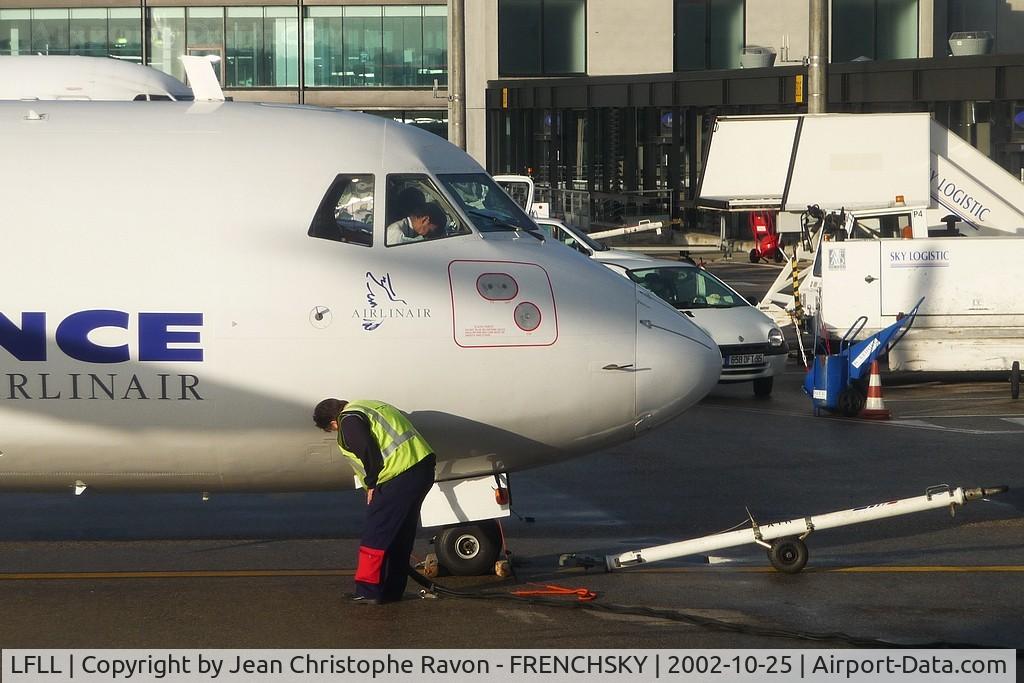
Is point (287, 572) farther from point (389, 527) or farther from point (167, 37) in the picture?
point (167, 37)

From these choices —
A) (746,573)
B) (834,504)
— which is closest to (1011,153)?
(834,504)

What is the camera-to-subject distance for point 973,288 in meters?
20.3

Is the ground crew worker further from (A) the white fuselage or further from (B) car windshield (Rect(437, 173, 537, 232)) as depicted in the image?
(B) car windshield (Rect(437, 173, 537, 232))

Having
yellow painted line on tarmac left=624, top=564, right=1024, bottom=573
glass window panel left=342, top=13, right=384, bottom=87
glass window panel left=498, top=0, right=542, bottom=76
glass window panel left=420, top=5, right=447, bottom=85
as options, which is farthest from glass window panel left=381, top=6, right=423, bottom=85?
yellow painted line on tarmac left=624, top=564, right=1024, bottom=573

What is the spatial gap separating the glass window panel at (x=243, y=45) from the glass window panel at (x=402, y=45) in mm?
5434

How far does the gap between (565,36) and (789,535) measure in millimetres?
49871

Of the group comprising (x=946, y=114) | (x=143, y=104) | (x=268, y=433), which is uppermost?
(x=946, y=114)

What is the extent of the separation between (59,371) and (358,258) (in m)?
Answer: 2.09

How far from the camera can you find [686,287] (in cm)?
2167

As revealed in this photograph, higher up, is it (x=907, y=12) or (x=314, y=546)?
(x=907, y=12)

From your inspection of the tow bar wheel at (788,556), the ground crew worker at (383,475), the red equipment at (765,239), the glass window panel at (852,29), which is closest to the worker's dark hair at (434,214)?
the ground crew worker at (383,475)

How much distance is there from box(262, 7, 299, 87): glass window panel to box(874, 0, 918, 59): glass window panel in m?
24.4
